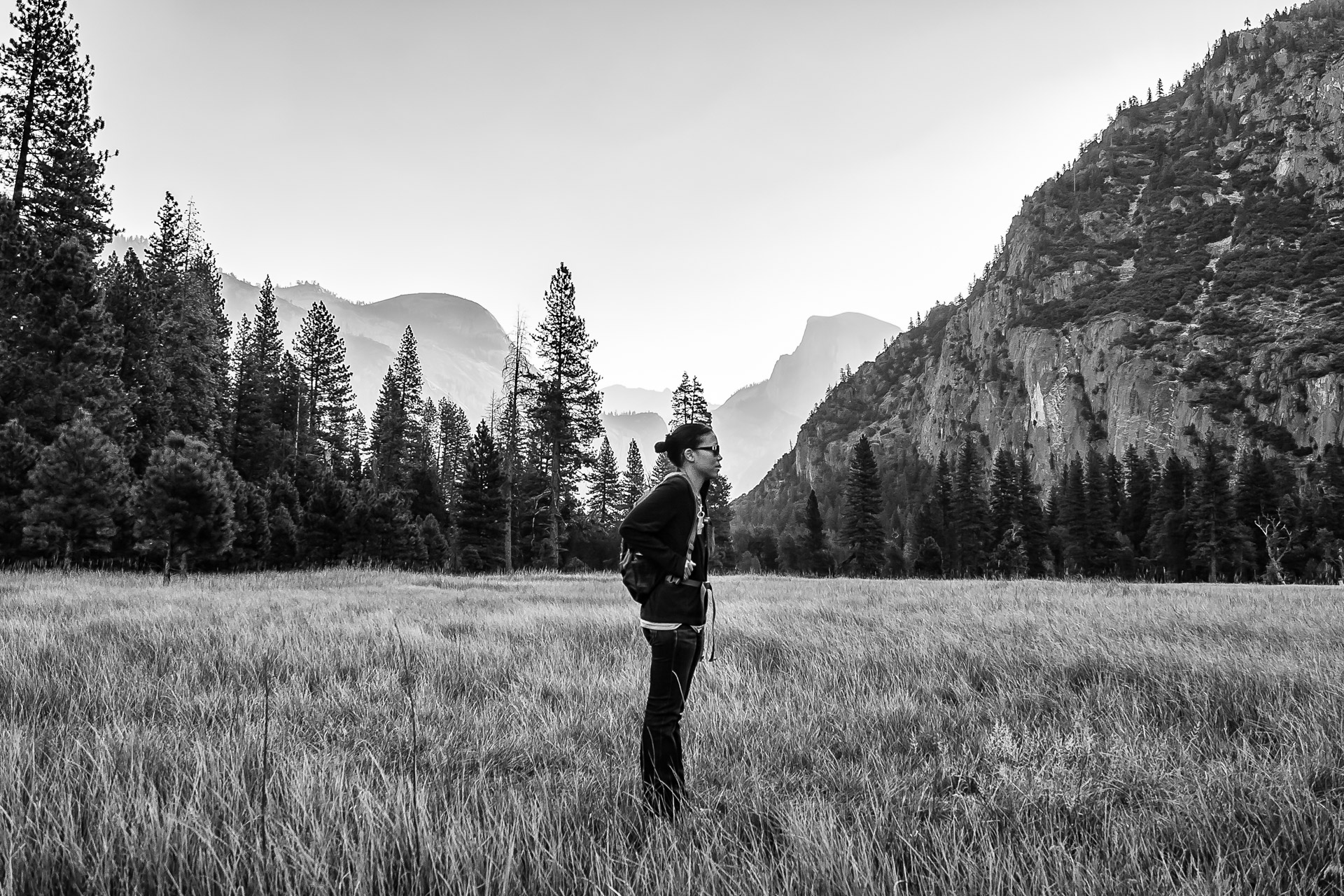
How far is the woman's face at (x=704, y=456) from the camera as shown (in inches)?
127

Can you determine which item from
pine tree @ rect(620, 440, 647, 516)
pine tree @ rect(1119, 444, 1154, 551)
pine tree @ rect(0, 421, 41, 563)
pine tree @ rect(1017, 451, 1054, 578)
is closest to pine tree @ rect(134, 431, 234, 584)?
pine tree @ rect(0, 421, 41, 563)

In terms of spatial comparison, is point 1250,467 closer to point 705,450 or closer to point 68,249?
point 705,450

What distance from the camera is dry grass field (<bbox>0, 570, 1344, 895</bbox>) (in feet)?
7.62

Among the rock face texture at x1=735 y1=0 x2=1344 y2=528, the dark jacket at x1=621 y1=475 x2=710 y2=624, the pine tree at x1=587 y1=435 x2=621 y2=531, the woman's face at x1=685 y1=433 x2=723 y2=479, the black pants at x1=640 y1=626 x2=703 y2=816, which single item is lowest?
the black pants at x1=640 y1=626 x2=703 y2=816

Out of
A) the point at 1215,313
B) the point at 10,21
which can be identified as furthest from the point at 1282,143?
the point at 10,21

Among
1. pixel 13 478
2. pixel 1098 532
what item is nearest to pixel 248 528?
pixel 13 478

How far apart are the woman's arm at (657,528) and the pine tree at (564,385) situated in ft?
113

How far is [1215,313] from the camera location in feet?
451

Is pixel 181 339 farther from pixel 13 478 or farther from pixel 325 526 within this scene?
pixel 13 478

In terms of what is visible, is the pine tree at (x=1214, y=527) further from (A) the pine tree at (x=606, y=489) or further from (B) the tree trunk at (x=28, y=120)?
(B) the tree trunk at (x=28, y=120)

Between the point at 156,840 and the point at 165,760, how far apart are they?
3.99 feet

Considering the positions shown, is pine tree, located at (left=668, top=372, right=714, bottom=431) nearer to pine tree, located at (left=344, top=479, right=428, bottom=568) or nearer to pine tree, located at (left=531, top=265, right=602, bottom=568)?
pine tree, located at (left=531, top=265, right=602, bottom=568)

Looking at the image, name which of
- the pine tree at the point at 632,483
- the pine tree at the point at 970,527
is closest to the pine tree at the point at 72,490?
the pine tree at the point at 632,483

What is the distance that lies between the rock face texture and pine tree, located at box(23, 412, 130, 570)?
148 m
